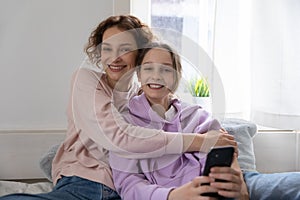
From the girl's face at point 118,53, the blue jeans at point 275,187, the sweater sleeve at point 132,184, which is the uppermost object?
the girl's face at point 118,53

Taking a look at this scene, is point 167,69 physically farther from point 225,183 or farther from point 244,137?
point 244,137

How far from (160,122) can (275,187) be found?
0.37m

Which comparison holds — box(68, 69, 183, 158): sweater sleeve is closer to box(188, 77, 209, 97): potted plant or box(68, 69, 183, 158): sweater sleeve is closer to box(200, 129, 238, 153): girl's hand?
box(200, 129, 238, 153): girl's hand

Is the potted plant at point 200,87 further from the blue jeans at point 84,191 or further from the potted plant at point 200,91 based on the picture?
the blue jeans at point 84,191

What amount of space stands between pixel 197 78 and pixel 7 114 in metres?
0.70

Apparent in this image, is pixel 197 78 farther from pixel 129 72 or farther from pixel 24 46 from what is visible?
pixel 24 46

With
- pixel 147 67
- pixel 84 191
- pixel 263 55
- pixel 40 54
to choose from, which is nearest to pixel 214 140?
pixel 147 67

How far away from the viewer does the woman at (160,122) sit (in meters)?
1.21

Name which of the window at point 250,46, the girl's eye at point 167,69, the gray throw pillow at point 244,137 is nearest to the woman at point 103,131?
the girl's eye at point 167,69

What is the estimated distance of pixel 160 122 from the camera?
127cm

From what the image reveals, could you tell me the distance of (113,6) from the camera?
1685 millimetres

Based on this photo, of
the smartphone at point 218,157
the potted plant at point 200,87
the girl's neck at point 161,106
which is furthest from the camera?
the potted plant at point 200,87

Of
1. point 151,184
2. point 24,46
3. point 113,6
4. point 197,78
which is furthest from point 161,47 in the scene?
point 24,46

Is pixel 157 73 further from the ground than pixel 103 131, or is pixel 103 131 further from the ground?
pixel 157 73
